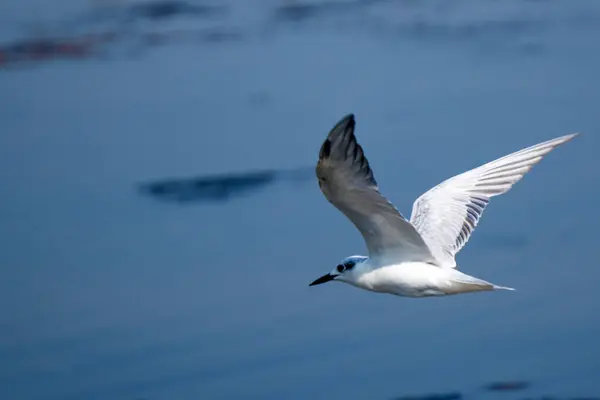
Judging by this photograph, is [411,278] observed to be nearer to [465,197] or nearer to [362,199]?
[362,199]

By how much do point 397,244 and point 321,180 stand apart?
627 millimetres

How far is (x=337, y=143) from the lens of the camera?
5.26 m

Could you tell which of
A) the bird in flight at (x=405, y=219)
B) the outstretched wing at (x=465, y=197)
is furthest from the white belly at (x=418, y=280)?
the outstretched wing at (x=465, y=197)

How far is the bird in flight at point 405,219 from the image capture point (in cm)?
538

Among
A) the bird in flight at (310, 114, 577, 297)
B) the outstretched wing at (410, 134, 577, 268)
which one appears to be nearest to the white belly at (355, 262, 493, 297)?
the bird in flight at (310, 114, 577, 297)

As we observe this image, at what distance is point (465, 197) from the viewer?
A: 22.2 feet

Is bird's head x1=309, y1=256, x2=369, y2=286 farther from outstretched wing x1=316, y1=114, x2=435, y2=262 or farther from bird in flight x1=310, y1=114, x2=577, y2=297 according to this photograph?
outstretched wing x1=316, y1=114, x2=435, y2=262

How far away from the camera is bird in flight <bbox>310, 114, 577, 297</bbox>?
5.38 m

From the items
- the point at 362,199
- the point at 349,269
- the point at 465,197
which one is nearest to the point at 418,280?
the point at 349,269

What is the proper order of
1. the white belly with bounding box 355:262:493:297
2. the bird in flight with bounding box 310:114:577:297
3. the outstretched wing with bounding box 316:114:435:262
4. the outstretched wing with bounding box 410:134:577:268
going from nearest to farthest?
the outstretched wing with bounding box 316:114:435:262, the bird in flight with bounding box 310:114:577:297, the white belly with bounding box 355:262:493:297, the outstretched wing with bounding box 410:134:577:268

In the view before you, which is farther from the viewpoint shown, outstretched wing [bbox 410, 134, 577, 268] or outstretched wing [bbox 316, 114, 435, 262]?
outstretched wing [bbox 410, 134, 577, 268]

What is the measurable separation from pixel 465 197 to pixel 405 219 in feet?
4.09

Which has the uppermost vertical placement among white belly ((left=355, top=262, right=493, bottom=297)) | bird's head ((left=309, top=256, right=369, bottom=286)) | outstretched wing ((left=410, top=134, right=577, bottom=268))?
outstretched wing ((left=410, top=134, right=577, bottom=268))

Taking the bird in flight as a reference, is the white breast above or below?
below
